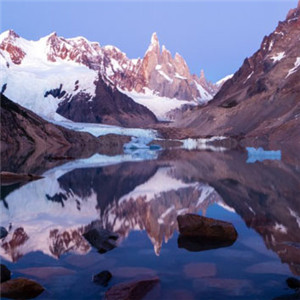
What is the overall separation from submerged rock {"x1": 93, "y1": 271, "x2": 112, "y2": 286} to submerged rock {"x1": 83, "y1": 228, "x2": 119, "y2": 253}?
192 cm

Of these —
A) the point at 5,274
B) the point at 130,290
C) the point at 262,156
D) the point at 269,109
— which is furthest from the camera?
the point at 269,109

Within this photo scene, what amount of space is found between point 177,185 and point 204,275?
1426 cm

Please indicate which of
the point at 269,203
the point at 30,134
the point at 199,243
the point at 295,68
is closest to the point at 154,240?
the point at 199,243

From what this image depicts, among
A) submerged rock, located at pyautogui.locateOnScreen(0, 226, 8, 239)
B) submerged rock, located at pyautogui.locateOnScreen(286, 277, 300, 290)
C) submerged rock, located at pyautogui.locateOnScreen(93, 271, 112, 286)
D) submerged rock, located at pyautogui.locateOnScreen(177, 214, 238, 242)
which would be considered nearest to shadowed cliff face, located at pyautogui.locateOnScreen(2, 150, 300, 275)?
submerged rock, located at pyautogui.locateOnScreen(0, 226, 8, 239)

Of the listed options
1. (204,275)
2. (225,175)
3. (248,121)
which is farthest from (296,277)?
(248,121)

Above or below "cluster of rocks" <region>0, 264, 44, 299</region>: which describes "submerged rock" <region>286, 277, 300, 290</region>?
below

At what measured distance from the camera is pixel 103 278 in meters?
8.76

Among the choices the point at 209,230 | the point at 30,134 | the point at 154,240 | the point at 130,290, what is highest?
the point at 30,134

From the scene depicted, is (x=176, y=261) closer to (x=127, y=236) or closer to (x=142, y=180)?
(x=127, y=236)

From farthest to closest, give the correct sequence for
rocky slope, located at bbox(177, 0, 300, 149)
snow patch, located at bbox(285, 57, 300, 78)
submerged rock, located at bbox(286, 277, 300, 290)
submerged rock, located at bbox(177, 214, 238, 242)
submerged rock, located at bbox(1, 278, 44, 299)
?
snow patch, located at bbox(285, 57, 300, 78)
rocky slope, located at bbox(177, 0, 300, 149)
submerged rock, located at bbox(177, 214, 238, 242)
submerged rock, located at bbox(286, 277, 300, 290)
submerged rock, located at bbox(1, 278, 44, 299)

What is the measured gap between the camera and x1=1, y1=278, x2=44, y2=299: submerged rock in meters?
7.96

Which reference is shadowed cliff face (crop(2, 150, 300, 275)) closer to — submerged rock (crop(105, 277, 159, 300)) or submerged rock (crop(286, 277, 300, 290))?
submerged rock (crop(286, 277, 300, 290))

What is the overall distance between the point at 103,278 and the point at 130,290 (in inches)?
39.9

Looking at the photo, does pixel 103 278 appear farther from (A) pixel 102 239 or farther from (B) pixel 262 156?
(B) pixel 262 156
